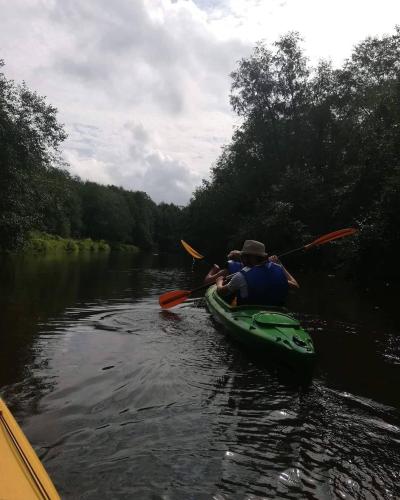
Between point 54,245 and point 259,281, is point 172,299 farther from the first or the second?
point 54,245

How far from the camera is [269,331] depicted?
556 centimetres

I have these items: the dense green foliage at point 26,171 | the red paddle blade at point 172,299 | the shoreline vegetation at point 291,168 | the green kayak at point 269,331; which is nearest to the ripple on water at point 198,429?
the green kayak at point 269,331

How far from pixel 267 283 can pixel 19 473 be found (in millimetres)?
4668

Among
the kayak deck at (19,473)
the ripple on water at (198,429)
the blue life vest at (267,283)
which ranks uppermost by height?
the blue life vest at (267,283)

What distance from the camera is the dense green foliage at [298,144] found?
22.6 meters

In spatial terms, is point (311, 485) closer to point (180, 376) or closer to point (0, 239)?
point (180, 376)

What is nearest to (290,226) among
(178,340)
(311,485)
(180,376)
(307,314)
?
(307,314)

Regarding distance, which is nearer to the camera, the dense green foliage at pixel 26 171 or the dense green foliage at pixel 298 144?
the dense green foliage at pixel 26 171

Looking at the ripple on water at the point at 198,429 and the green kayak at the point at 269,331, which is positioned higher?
the green kayak at the point at 269,331

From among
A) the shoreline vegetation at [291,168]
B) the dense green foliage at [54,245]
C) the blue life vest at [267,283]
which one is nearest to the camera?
the blue life vest at [267,283]

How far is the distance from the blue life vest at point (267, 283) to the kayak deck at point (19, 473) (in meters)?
4.30

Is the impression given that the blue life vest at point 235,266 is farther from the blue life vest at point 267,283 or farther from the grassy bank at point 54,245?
the grassy bank at point 54,245

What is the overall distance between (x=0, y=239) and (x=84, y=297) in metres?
8.68

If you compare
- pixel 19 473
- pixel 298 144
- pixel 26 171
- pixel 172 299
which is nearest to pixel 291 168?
pixel 298 144
